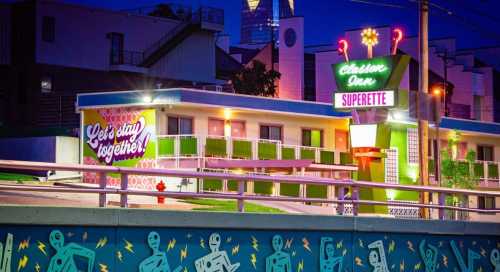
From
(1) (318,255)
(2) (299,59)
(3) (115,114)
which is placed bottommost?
(1) (318,255)

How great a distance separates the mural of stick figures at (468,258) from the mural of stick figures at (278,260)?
5112mm

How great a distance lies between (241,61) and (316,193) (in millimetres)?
Result: 40450

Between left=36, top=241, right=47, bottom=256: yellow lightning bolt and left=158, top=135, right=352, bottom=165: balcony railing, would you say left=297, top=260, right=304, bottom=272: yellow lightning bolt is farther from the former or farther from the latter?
left=158, top=135, right=352, bottom=165: balcony railing

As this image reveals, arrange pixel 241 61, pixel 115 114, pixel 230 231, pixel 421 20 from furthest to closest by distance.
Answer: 1. pixel 241 61
2. pixel 115 114
3. pixel 421 20
4. pixel 230 231

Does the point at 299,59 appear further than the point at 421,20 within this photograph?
Yes

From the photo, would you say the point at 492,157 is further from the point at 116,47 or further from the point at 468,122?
the point at 116,47

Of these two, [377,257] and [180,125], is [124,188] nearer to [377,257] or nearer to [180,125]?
[377,257]

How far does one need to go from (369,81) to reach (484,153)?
24.8 meters

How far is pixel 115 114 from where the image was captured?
4184 cm

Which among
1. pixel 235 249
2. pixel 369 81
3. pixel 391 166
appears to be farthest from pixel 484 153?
pixel 235 249

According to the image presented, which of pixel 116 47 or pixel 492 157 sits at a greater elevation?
pixel 116 47

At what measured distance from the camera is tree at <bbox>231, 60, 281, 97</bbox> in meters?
68.1

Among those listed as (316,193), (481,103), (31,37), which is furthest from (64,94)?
(481,103)

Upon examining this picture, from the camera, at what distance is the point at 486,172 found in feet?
173
